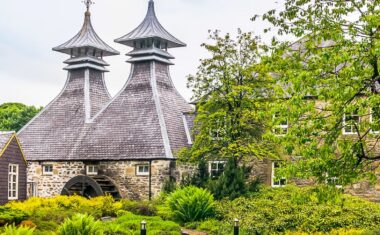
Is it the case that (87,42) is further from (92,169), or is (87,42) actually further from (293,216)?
(293,216)

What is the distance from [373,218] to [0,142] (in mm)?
18344

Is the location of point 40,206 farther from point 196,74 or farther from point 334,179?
point 334,179

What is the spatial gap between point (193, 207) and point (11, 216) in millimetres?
7835

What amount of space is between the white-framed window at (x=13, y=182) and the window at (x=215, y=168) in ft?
32.1

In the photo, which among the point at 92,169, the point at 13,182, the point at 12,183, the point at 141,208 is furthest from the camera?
the point at 92,169

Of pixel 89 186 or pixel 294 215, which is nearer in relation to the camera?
pixel 294 215

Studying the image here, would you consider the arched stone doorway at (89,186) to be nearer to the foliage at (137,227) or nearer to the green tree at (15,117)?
the foliage at (137,227)

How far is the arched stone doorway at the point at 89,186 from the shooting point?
1483 inches

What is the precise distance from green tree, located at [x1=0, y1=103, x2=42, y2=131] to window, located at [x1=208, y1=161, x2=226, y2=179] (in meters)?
32.0

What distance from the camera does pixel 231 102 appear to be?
3412 centimetres

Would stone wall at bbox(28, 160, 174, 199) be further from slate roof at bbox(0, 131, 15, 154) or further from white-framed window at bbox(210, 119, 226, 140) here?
slate roof at bbox(0, 131, 15, 154)

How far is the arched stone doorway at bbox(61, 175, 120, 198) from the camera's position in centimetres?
3766

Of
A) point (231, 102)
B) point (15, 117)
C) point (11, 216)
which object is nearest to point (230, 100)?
point (231, 102)

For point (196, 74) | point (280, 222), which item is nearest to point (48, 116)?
point (196, 74)
